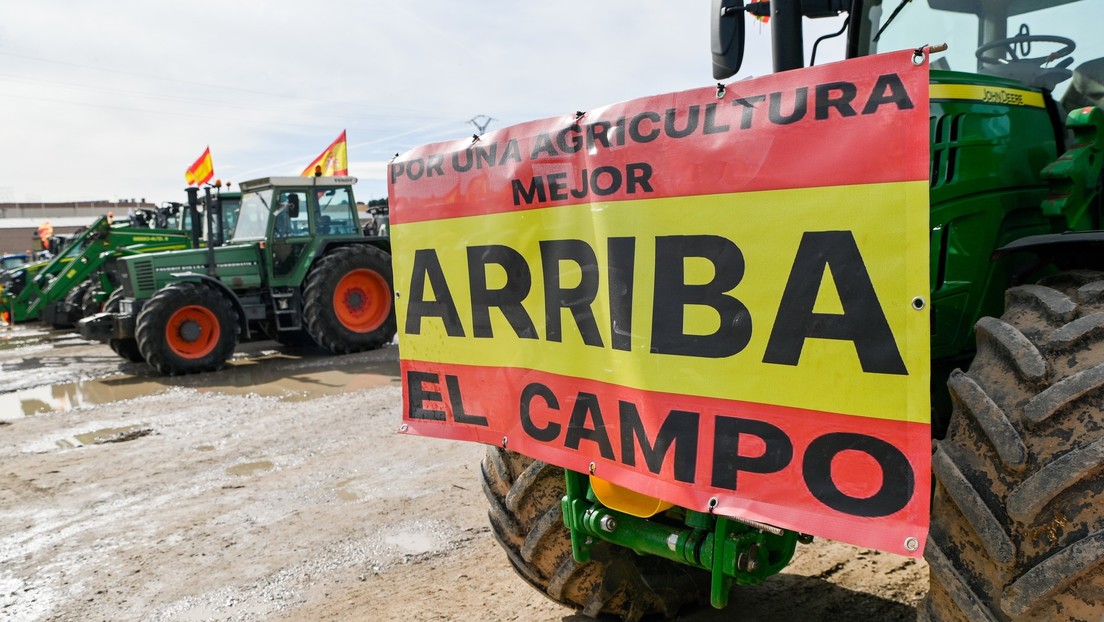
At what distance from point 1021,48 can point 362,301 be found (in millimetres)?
10532

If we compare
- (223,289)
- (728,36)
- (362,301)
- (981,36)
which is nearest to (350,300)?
(362,301)

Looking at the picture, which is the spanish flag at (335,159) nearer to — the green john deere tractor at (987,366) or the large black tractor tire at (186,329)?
the large black tractor tire at (186,329)

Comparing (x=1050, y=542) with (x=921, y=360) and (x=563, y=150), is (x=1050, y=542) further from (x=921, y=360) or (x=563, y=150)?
(x=563, y=150)

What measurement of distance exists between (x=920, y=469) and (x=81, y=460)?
708 centimetres

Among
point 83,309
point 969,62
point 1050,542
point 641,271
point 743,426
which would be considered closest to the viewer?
point 1050,542

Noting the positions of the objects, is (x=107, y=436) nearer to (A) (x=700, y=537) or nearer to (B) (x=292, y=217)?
(B) (x=292, y=217)

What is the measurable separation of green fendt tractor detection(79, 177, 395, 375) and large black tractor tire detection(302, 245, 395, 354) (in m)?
0.01

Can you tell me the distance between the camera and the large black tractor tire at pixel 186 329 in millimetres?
10734

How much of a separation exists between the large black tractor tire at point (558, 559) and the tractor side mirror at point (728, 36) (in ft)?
4.87

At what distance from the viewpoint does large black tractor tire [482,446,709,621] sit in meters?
2.95

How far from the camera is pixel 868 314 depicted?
1755mm

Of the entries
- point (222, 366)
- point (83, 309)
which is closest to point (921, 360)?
point (222, 366)

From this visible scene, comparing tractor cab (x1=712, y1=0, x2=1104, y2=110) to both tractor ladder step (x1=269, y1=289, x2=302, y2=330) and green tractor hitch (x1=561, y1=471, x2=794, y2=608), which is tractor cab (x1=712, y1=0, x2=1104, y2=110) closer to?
green tractor hitch (x1=561, y1=471, x2=794, y2=608)

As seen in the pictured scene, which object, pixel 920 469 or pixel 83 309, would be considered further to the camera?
pixel 83 309
